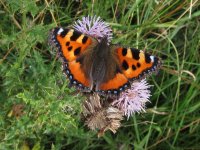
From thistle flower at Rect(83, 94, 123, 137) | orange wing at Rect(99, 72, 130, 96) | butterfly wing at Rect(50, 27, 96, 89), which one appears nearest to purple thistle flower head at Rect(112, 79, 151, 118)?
thistle flower at Rect(83, 94, 123, 137)

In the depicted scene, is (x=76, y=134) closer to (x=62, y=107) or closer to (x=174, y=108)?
(x=62, y=107)

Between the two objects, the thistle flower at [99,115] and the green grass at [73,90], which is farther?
the thistle flower at [99,115]

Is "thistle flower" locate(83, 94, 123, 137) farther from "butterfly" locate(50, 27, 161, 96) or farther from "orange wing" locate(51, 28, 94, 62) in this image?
"orange wing" locate(51, 28, 94, 62)

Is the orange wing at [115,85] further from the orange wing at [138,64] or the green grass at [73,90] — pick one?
the green grass at [73,90]

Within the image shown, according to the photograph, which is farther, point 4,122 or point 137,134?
point 137,134

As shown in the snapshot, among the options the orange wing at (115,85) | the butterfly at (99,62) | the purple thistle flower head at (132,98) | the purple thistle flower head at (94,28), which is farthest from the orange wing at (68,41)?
the purple thistle flower head at (132,98)

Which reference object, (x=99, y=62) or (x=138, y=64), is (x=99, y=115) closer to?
(x=99, y=62)

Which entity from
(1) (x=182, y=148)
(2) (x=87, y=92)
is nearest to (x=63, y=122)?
(2) (x=87, y=92)
